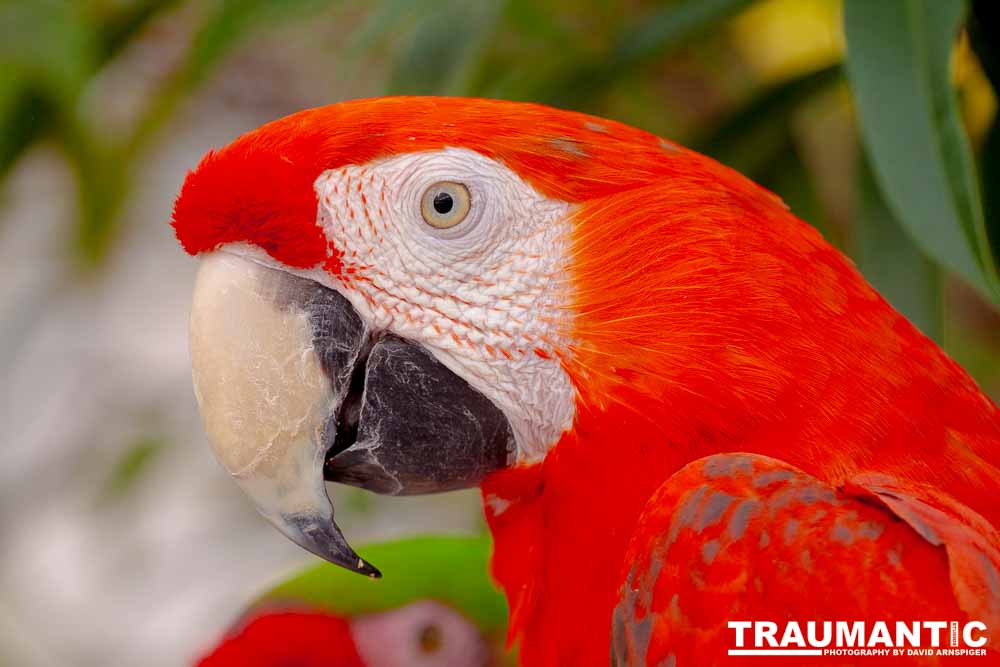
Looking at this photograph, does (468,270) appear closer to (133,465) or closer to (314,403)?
(314,403)

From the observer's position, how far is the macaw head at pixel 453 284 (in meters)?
0.70

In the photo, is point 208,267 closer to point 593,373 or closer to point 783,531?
point 593,373

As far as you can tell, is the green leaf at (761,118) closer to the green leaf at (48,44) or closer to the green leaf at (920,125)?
the green leaf at (920,125)

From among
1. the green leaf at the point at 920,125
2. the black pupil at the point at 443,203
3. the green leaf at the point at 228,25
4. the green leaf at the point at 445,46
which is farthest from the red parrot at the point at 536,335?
the green leaf at the point at 228,25

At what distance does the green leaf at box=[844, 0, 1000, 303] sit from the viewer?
2.71ft

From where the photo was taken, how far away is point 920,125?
0.89 meters

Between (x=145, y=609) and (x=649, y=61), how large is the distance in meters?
1.64

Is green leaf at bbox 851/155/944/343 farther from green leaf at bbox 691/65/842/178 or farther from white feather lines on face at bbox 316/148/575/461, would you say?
white feather lines on face at bbox 316/148/575/461

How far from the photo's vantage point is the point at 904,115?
899 millimetres

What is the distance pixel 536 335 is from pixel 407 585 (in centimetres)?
51

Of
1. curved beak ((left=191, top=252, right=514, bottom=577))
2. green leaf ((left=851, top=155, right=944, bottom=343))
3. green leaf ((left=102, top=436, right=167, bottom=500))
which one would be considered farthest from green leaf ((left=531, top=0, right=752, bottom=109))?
green leaf ((left=102, top=436, right=167, bottom=500))

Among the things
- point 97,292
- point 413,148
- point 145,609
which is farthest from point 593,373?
point 145,609

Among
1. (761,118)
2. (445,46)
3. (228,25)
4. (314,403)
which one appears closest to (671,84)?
(761,118)

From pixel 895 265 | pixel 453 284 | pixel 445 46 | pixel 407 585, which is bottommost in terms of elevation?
pixel 407 585
